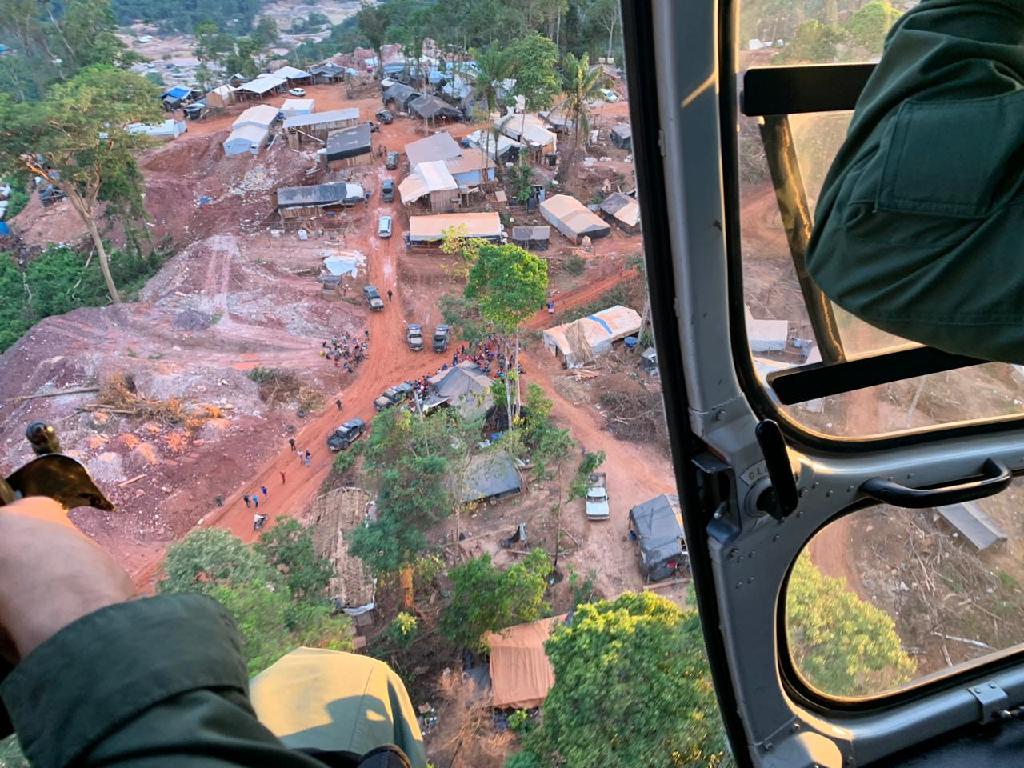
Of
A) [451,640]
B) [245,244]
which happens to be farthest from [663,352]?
[245,244]

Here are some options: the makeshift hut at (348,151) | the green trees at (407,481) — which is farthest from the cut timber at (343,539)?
the makeshift hut at (348,151)

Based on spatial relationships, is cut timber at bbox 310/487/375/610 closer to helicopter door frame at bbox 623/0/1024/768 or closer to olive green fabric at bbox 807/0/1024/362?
helicopter door frame at bbox 623/0/1024/768

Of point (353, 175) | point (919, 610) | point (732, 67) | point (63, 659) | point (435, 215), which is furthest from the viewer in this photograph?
point (353, 175)

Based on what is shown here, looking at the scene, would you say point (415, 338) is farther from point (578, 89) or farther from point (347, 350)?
point (578, 89)

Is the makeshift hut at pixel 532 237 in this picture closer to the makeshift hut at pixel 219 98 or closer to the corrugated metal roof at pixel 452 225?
the corrugated metal roof at pixel 452 225

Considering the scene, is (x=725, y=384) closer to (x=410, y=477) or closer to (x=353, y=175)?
(x=410, y=477)

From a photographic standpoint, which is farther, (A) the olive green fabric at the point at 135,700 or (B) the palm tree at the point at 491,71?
(B) the palm tree at the point at 491,71

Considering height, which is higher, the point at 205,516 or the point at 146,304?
the point at 146,304
